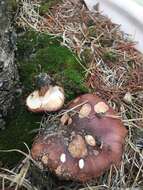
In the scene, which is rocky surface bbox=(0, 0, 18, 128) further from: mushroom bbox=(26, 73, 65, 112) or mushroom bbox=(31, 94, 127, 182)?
mushroom bbox=(31, 94, 127, 182)

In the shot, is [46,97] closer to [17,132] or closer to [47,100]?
[47,100]

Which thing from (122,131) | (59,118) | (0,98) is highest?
(122,131)

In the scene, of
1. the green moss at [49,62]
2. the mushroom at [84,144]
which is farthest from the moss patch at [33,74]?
the mushroom at [84,144]

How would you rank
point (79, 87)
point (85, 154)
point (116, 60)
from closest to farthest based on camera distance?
point (85, 154), point (79, 87), point (116, 60)

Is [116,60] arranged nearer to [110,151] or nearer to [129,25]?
[129,25]

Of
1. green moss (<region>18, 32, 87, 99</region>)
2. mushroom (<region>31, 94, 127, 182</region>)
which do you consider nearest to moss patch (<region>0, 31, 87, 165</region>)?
green moss (<region>18, 32, 87, 99</region>)

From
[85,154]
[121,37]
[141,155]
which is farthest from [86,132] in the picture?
[121,37]
